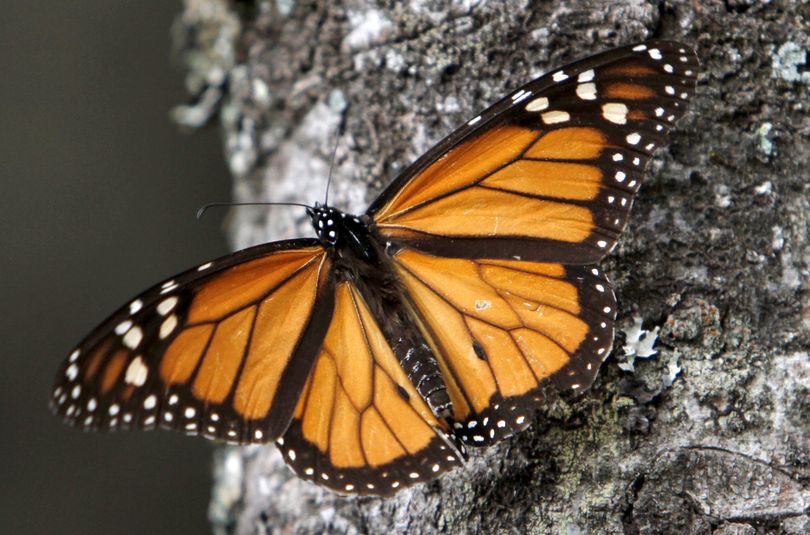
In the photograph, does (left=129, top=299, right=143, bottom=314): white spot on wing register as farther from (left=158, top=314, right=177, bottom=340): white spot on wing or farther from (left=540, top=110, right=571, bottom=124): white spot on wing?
(left=540, top=110, right=571, bottom=124): white spot on wing

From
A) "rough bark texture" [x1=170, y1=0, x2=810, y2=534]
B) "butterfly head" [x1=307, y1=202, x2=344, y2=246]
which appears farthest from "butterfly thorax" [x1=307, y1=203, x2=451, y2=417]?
"rough bark texture" [x1=170, y1=0, x2=810, y2=534]

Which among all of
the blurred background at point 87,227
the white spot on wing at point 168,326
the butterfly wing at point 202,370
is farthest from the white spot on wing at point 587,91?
the blurred background at point 87,227

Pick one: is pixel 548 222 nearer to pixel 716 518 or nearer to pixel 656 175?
pixel 656 175

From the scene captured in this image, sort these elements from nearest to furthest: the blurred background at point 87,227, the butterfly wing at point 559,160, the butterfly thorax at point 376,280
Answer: the butterfly wing at point 559,160 → the butterfly thorax at point 376,280 → the blurred background at point 87,227

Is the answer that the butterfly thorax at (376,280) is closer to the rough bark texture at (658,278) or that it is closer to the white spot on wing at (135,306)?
the rough bark texture at (658,278)

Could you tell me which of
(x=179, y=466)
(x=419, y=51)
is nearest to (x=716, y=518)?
(x=419, y=51)

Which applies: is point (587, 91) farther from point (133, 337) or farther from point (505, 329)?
point (133, 337)

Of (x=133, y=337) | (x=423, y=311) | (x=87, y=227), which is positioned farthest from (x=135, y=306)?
(x=87, y=227)
